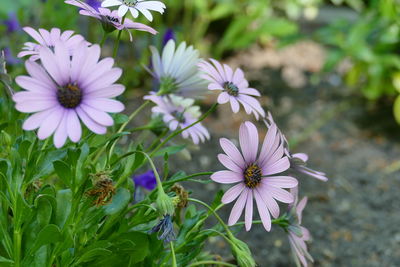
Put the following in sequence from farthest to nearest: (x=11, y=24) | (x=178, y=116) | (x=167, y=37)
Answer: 1. (x=11, y=24)
2. (x=167, y=37)
3. (x=178, y=116)

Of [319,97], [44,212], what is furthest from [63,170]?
[319,97]

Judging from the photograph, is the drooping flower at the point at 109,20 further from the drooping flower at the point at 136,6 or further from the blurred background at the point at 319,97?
the blurred background at the point at 319,97

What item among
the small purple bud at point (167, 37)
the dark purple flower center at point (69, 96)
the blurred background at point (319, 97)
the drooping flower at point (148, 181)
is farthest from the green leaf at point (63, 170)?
the small purple bud at point (167, 37)

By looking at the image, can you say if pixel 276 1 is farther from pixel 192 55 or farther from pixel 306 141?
pixel 192 55

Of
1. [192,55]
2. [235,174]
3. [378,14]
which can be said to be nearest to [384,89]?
[378,14]

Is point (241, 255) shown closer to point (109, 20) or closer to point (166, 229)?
point (166, 229)

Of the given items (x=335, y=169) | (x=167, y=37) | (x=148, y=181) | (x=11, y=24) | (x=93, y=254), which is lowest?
(x=93, y=254)
